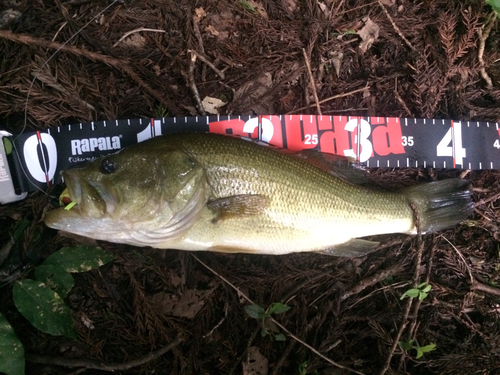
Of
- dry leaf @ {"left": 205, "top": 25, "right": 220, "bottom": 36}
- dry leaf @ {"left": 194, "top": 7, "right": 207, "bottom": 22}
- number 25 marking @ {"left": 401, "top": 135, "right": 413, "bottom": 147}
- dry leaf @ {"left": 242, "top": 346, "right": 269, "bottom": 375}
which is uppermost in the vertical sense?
dry leaf @ {"left": 194, "top": 7, "right": 207, "bottom": 22}

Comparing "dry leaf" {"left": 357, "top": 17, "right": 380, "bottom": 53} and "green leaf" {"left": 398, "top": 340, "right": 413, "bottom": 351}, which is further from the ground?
"dry leaf" {"left": 357, "top": 17, "right": 380, "bottom": 53}

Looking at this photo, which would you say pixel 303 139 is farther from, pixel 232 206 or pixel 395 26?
pixel 395 26

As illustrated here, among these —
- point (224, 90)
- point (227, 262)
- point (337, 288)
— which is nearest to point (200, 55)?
point (224, 90)

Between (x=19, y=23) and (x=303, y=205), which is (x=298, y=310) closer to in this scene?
(x=303, y=205)

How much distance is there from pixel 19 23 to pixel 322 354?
3.79 meters

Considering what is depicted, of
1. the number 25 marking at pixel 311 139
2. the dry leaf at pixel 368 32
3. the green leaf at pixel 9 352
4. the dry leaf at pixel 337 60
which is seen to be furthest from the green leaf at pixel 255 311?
the dry leaf at pixel 368 32

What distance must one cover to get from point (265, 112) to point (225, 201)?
1.12m

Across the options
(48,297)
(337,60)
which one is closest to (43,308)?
(48,297)

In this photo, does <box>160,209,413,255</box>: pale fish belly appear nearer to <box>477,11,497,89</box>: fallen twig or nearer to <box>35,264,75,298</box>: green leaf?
<box>35,264,75,298</box>: green leaf

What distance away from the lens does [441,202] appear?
3.06m

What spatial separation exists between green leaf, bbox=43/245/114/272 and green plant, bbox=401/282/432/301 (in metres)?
2.40

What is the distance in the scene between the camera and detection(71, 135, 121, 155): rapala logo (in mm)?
3012

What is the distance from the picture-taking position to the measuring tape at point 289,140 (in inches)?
117

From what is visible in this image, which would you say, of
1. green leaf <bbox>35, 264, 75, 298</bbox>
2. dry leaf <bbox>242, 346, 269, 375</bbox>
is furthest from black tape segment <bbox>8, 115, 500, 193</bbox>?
dry leaf <bbox>242, 346, 269, 375</bbox>
